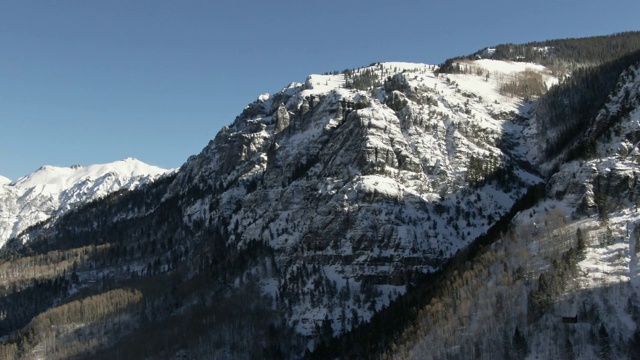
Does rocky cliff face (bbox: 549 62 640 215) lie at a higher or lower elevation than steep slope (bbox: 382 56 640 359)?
higher

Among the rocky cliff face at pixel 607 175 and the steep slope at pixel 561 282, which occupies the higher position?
the rocky cliff face at pixel 607 175

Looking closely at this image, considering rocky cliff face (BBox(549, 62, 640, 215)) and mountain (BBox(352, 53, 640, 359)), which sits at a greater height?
rocky cliff face (BBox(549, 62, 640, 215))

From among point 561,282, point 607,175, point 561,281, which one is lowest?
point 561,282

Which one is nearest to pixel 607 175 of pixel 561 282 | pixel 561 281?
pixel 561 281

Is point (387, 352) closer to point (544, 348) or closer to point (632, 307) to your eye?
point (544, 348)

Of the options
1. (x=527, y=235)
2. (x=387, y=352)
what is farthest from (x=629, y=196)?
(x=387, y=352)

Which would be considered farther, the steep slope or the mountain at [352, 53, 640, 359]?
the mountain at [352, 53, 640, 359]

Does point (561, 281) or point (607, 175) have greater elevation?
point (607, 175)

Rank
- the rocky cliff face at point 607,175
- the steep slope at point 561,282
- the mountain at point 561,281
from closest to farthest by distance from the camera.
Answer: the steep slope at point 561,282 → the mountain at point 561,281 → the rocky cliff face at point 607,175

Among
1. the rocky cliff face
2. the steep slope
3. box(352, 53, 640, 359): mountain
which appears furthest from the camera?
the rocky cliff face

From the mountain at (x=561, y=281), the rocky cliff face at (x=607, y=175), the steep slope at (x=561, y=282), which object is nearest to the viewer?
the steep slope at (x=561, y=282)

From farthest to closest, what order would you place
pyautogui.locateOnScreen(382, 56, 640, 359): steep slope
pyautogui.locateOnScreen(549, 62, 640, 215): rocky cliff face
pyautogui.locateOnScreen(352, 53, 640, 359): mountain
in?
1. pyautogui.locateOnScreen(549, 62, 640, 215): rocky cliff face
2. pyautogui.locateOnScreen(352, 53, 640, 359): mountain
3. pyautogui.locateOnScreen(382, 56, 640, 359): steep slope

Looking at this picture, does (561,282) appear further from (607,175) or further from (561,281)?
(607,175)

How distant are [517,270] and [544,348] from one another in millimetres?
27796
